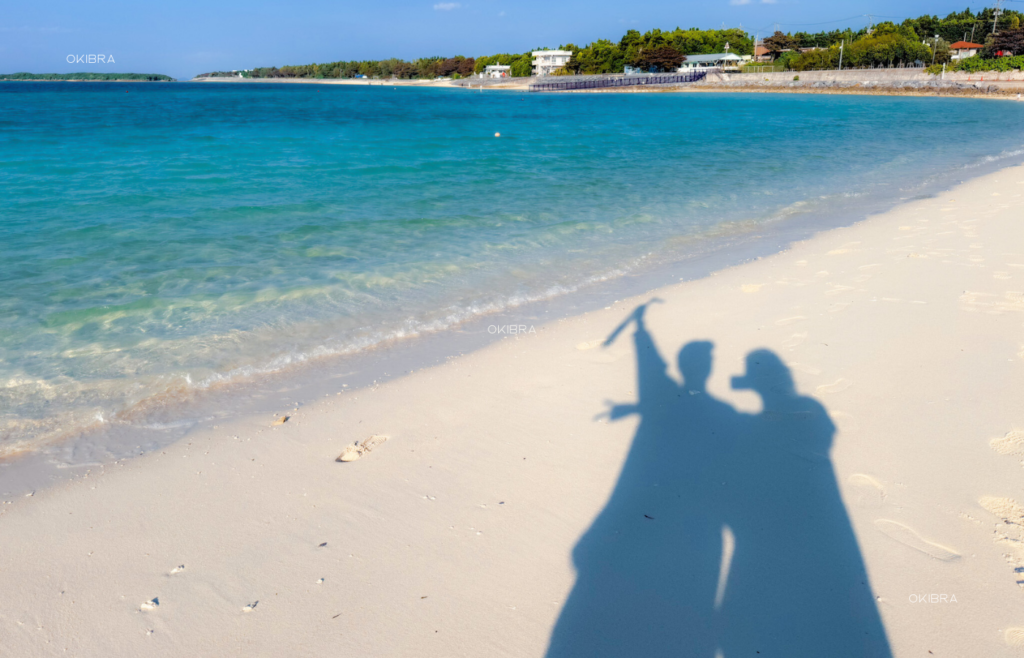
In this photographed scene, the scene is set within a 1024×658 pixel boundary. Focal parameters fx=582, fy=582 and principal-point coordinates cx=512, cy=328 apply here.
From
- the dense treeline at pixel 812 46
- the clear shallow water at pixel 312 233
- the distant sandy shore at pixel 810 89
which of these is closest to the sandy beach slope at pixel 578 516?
the clear shallow water at pixel 312 233

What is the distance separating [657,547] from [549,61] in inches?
6446

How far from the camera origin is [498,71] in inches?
6289

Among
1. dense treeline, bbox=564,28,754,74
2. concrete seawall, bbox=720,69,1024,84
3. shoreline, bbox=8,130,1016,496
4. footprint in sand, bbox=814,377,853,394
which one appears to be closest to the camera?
shoreline, bbox=8,130,1016,496

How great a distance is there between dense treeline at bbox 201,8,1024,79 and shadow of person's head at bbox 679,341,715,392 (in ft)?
333

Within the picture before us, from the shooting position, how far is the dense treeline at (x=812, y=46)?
86062 mm

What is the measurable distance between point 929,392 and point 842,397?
64cm

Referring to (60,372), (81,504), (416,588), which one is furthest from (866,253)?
(60,372)

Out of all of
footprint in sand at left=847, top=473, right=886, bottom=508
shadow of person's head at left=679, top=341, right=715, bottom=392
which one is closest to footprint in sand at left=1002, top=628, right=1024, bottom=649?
footprint in sand at left=847, top=473, right=886, bottom=508

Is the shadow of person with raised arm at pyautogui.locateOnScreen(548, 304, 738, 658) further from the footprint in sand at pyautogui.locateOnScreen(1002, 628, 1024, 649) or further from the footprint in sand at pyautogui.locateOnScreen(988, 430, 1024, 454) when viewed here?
the footprint in sand at pyautogui.locateOnScreen(988, 430, 1024, 454)

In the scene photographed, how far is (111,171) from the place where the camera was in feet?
53.8

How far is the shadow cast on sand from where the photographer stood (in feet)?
8.38

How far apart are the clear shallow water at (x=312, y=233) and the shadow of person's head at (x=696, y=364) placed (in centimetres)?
234

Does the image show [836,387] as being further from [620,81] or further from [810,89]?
[620,81]

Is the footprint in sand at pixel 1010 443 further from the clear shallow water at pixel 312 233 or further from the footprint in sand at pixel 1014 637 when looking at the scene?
the clear shallow water at pixel 312 233
